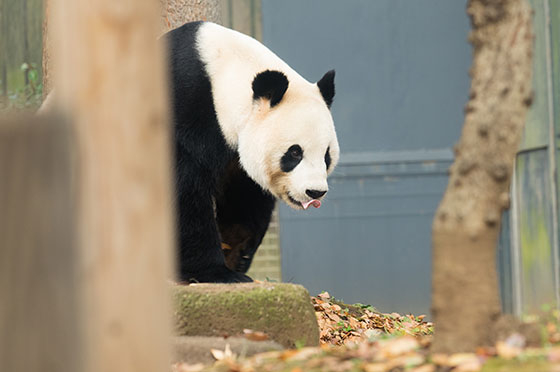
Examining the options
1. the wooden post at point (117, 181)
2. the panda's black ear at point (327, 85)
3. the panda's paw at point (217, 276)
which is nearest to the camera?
the wooden post at point (117, 181)

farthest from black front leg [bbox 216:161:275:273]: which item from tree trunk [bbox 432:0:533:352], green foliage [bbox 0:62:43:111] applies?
green foliage [bbox 0:62:43:111]

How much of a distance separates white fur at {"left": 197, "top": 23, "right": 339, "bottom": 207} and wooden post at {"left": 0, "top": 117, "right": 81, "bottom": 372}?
2.63 m

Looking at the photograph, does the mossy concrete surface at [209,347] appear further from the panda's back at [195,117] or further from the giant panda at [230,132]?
the panda's back at [195,117]

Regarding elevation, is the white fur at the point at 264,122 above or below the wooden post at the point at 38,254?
above

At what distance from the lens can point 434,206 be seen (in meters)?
7.42

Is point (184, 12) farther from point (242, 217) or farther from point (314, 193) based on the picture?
point (314, 193)

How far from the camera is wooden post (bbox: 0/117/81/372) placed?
1.97 m

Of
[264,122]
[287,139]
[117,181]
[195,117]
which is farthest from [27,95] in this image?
[117,181]

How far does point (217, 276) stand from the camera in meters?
4.52

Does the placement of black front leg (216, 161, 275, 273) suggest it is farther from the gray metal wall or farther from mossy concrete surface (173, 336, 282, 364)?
the gray metal wall

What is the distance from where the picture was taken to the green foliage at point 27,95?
767 centimetres

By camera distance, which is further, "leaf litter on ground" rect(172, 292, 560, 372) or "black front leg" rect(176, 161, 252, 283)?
"black front leg" rect(176, 161, 252, 283)

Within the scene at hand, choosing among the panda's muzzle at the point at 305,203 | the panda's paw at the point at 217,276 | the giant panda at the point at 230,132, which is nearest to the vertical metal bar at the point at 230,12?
the giant panda at the point at 230,132

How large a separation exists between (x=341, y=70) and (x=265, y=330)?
4139 mm
